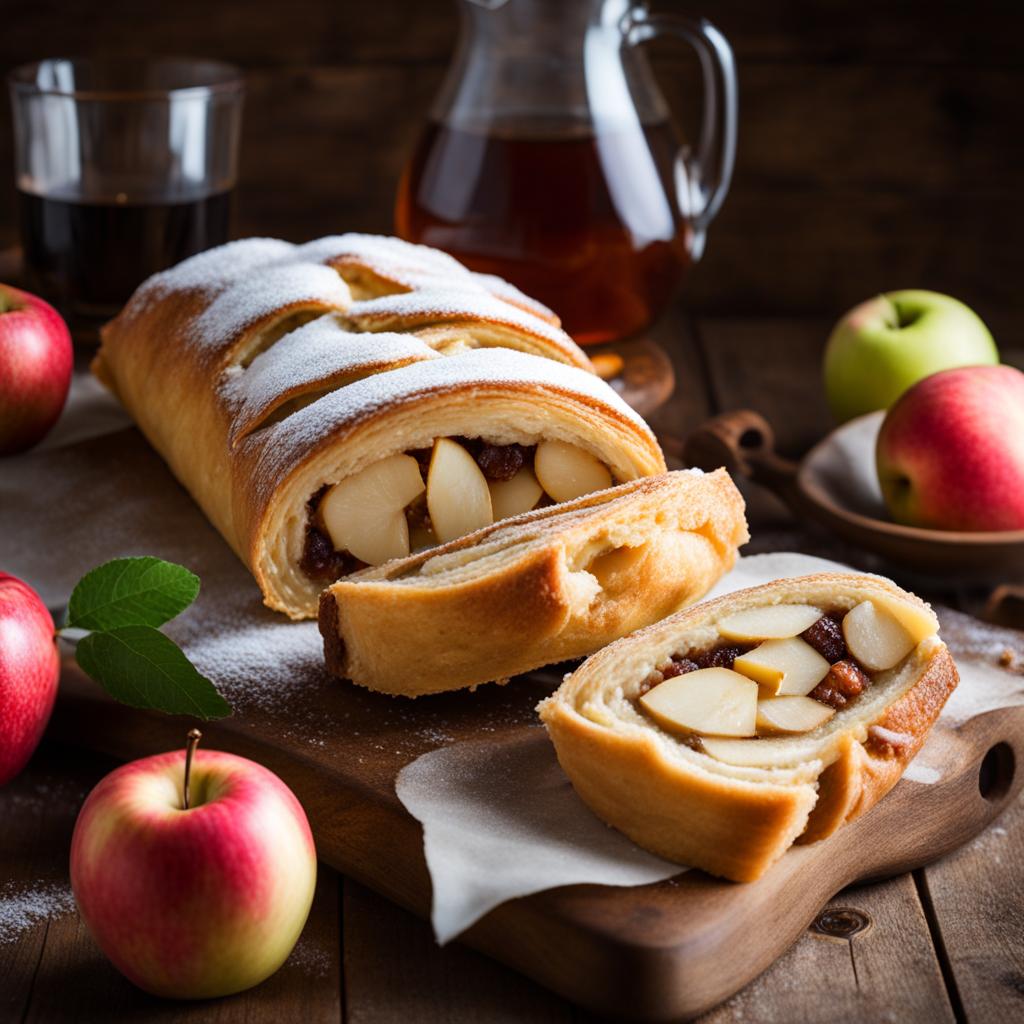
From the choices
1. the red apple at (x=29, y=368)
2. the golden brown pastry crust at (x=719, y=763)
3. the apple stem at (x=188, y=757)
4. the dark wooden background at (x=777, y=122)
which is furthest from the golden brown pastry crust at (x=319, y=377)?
the dark wooden background at (x=777, y=122)

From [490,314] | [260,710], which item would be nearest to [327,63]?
[490,314]

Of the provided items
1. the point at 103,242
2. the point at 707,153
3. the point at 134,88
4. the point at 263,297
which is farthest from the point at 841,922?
the point at 134,88

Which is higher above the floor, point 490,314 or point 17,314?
point 490,314

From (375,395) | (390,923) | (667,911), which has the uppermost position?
(375,395)

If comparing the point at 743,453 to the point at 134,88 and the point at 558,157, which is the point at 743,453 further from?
the point at 134,88

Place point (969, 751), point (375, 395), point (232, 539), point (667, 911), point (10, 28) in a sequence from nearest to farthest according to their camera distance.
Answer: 1. point (667, 911)
2. point (969, 751)
3. point (375, 395)
4. point (232, 539)
5. point (10, 28)

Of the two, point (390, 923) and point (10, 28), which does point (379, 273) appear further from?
point (10, 28)
